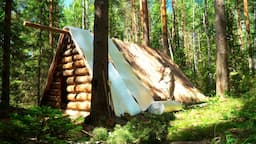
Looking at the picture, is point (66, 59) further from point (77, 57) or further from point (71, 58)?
point (77, 57)

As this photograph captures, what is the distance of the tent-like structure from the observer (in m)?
11.7

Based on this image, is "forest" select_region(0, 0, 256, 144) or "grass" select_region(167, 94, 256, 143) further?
"grass" select_region(167, 94, 256, 143)

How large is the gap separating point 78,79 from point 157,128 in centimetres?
586

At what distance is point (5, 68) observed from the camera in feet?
44.3

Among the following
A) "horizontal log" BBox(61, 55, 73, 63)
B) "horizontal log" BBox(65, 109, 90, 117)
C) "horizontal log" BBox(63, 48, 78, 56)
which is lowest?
"horizontal log" BBox(65, 109, 90, 117)

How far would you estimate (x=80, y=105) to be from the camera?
12.0 m

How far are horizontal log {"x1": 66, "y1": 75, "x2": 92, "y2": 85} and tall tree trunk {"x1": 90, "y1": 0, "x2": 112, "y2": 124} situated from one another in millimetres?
2264

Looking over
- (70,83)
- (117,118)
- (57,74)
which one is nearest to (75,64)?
(70,83)

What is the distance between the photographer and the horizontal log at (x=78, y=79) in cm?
1179

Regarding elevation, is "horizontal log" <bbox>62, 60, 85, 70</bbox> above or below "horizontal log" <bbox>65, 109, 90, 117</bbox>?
above

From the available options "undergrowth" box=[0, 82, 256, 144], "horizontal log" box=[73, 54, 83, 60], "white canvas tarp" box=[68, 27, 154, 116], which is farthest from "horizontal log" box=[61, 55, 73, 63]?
"undergrowth" box=[0, 82, 256, 144]

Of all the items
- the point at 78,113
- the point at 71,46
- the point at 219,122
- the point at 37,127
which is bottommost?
the point at 78,113

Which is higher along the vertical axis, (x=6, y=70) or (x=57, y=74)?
(x=6, y=70)

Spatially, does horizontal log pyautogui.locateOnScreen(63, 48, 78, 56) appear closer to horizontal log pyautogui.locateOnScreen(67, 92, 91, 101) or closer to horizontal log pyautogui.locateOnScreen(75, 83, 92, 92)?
horizontal log pyautogui.locateOnScreen(75, 83, 92, 92)
